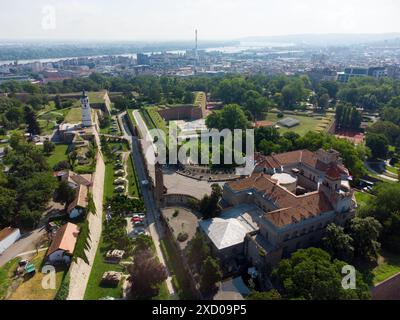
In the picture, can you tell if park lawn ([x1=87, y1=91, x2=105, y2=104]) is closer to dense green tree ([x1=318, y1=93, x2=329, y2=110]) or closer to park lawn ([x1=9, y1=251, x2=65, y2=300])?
dense green tree ([x1=318, y1=93, x2=329, y2=110])

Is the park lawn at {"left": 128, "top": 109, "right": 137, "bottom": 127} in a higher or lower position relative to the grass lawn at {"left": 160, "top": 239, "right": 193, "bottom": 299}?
higher

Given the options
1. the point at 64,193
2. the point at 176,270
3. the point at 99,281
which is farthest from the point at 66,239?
the point at 176,270

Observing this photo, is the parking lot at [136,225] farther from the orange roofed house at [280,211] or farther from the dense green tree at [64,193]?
the orange roofed house at [280,211]

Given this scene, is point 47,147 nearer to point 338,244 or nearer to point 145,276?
point 145,276

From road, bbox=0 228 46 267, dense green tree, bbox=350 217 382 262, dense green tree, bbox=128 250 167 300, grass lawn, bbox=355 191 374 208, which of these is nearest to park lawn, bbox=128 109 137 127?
road, bbox=0 228 46 267
